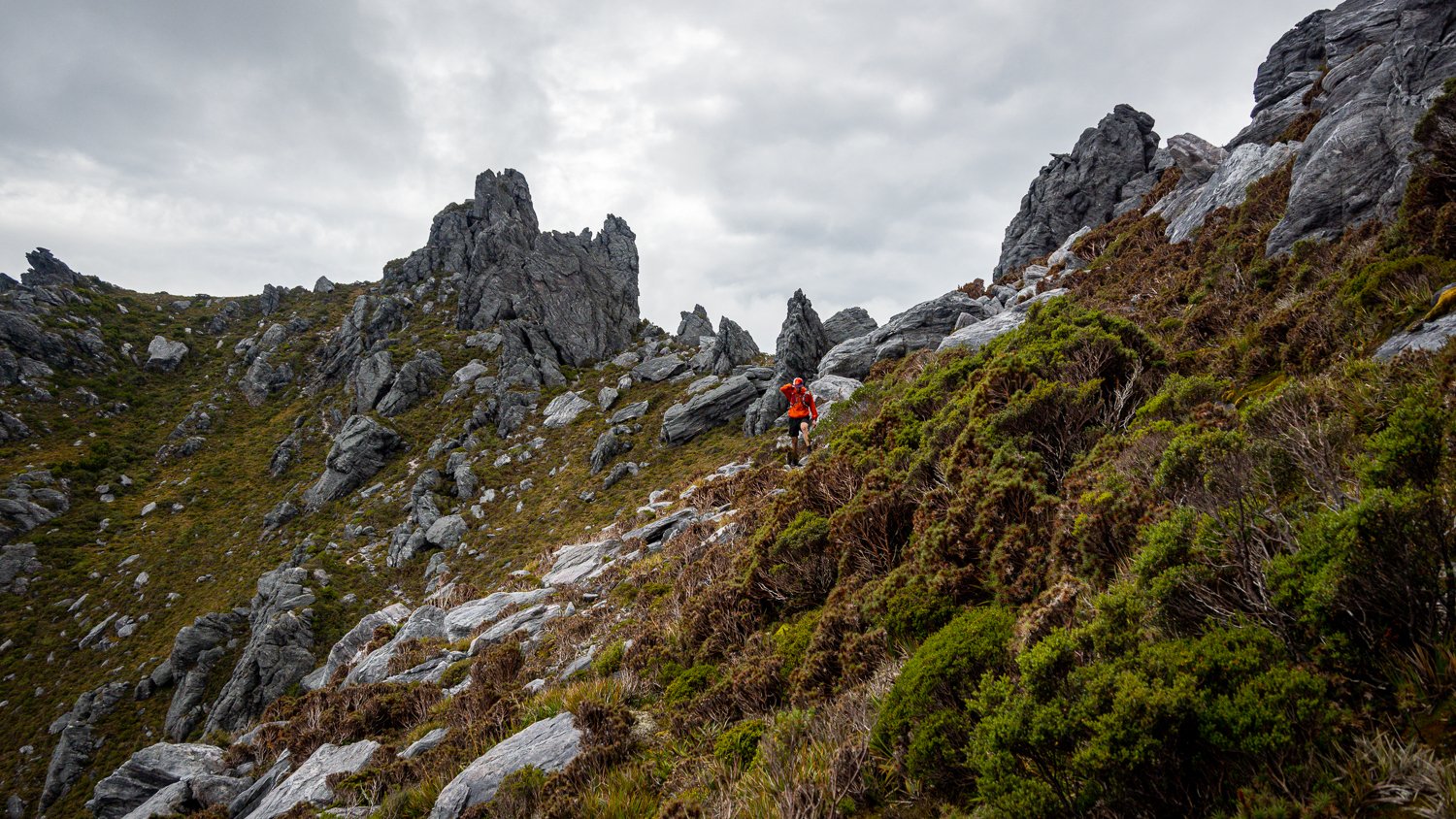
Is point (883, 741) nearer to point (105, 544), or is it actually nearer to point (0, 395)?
point (105, 544)

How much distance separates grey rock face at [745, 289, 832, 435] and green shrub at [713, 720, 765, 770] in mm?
27547

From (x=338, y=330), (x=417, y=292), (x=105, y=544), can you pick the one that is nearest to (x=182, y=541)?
(x=105, y=544)

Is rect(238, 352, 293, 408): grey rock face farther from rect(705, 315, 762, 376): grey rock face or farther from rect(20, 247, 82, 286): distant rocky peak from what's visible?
rect(705, 315, 762, 376): grey rock face

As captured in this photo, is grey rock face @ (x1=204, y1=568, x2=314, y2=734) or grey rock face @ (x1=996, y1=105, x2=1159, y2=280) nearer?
grey rock face @ (x1=204, y1=568, x2=314, y2=734)

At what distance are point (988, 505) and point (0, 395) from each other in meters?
98.6

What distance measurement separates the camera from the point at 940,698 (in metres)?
3.96

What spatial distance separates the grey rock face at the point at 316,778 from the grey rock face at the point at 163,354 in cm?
9718

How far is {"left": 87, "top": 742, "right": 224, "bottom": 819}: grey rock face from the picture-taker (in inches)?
495

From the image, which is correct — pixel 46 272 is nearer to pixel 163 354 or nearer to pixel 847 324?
pixel 163 354

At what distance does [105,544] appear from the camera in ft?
152

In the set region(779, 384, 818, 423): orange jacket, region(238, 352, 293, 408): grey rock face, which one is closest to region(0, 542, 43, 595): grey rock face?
region(238, 352, 293, 408): grey rock face

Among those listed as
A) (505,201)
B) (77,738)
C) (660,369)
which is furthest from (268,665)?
(505,201)

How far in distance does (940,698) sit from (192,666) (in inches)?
1706

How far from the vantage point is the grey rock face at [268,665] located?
85.4 feet
